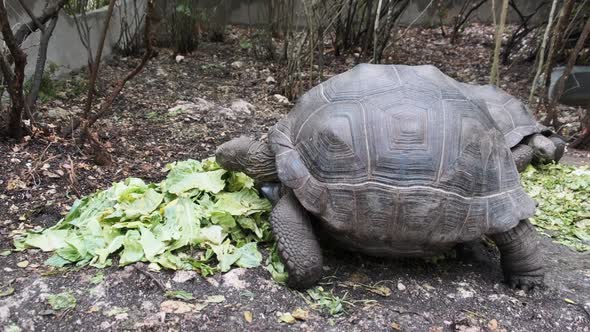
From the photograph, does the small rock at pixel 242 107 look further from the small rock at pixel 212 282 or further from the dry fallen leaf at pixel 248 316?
the dry fallen leaf at pixel 248 316

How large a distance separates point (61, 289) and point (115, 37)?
16.0 ft

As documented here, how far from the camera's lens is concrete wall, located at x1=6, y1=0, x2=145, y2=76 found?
452cm

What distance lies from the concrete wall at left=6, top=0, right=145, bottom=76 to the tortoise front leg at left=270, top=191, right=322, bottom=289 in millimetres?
2866

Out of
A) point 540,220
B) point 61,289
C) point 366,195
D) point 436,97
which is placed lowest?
point 540,220

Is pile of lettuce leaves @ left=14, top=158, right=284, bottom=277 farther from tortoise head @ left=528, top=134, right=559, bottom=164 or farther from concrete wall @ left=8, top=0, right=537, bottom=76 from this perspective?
tortoise head @ left=528, top=134, right=559, bottom=164

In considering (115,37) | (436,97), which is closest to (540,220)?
(436,97)

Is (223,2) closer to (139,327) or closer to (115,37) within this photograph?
(115,37)

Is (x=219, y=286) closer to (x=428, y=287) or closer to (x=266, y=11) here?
(x=428, y=287)

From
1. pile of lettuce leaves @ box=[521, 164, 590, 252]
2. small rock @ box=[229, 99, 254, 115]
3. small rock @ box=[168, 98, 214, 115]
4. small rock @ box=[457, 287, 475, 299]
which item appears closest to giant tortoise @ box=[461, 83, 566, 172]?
pile of lettuce leaves @ box=[521, 164, 590, 252]

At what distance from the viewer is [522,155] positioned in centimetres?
395

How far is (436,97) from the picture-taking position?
251 centimetres

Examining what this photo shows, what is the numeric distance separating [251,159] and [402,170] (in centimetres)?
78

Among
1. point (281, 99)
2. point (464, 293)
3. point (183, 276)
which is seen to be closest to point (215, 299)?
point (183, 276)

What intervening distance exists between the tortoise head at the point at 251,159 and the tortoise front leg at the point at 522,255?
110 centimetres
